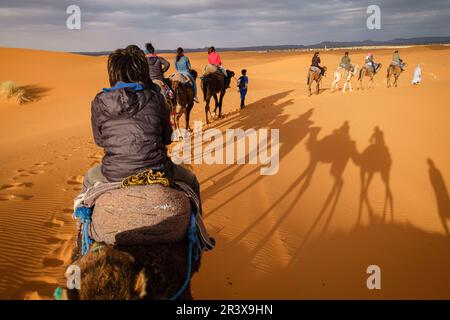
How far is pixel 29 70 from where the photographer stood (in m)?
27.3

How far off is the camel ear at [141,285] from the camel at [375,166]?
16.1ft

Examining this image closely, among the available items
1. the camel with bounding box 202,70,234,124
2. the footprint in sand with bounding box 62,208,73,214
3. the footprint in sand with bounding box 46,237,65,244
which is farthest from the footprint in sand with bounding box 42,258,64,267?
the camel with bounding box 202,70,234,124

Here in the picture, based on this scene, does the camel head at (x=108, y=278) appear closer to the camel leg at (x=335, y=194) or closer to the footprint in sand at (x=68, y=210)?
the camel leg at (x=335, y=194)

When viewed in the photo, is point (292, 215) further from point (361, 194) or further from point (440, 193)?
point (440, 193)

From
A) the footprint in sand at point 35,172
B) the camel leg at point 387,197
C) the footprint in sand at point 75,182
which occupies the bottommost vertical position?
the camel leg at point 387,197

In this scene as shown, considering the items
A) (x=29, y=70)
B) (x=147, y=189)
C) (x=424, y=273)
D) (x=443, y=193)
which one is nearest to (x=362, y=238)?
(x=424, y=273)

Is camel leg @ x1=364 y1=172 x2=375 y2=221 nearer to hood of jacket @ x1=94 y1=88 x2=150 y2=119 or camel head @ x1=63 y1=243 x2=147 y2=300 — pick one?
hood of jacket @ x1=94 y1=88 x2=150 y2=119

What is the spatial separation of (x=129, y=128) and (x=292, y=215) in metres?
4.11

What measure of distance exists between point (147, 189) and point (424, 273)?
13.9ft

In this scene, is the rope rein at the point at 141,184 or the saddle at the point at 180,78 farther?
the saddle at the point at 180,78

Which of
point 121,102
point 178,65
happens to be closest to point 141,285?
point 121,102

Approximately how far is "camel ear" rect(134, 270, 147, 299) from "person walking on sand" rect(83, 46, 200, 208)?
3.68 ft

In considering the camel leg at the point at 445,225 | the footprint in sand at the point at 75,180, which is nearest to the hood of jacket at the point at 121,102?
the footprint in sand at the point at 75,180

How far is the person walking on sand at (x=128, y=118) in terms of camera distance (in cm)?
260
